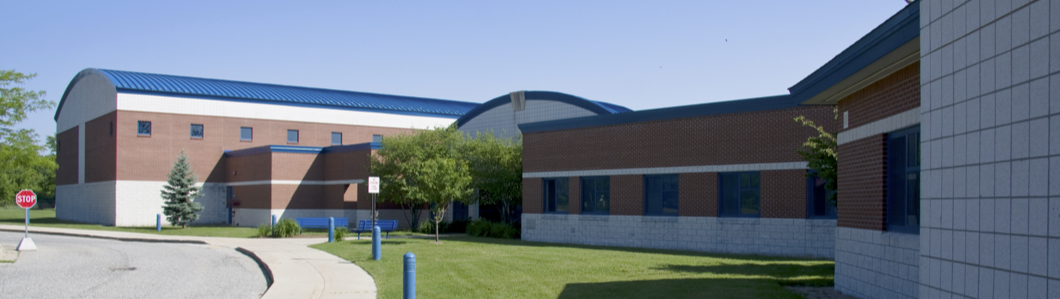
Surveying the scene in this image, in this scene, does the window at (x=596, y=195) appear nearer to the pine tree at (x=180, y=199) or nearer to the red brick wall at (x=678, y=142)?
the red brick wall at (x=678, y=142)

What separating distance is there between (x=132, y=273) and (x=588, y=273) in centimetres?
1031

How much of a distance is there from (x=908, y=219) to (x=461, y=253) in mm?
13546

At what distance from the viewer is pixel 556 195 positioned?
1149 inches

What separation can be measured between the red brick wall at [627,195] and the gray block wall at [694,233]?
9.9 inches

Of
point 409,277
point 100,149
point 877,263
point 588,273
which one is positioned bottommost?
point 588,273

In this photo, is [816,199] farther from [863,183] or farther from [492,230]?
[492,230]

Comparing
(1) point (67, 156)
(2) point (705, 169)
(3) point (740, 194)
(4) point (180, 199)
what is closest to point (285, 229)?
(4) point (180, 199)

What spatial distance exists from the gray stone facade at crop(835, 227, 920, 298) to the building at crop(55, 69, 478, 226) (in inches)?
1237

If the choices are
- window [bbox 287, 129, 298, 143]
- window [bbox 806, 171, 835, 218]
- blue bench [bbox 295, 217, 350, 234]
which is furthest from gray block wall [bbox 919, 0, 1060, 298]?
window [bbox 287, 129, 298, 143]

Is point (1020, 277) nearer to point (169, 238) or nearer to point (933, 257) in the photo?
point (933, 257)

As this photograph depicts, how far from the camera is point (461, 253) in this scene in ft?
72.2

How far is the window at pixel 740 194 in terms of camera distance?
22828mm

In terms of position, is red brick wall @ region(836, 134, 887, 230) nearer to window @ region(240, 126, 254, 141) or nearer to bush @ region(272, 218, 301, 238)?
bush @ region(272, 218, 301, 238)

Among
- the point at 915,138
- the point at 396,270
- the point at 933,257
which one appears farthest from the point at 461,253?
the point at 933,257
